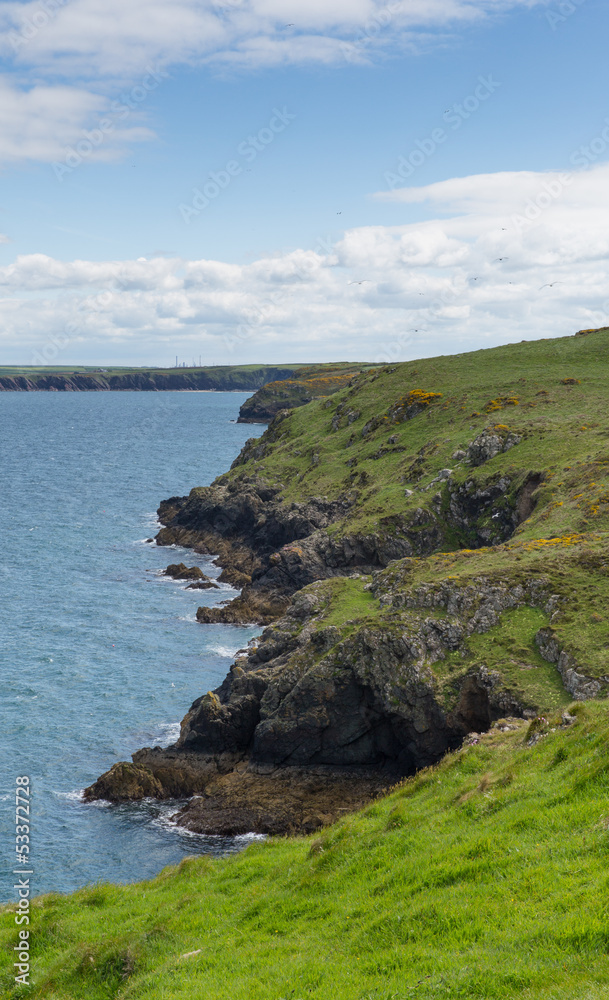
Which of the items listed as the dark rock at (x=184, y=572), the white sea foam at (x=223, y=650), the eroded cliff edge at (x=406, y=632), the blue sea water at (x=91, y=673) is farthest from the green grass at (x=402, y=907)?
the dark rock at (x=184, y=572)

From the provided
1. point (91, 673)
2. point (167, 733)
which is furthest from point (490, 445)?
point (91, 673)

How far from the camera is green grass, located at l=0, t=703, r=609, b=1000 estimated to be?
38.6 ft

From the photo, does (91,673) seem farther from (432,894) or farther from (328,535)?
(432,894)

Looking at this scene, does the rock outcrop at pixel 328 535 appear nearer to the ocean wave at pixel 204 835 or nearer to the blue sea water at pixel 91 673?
the blue sea water at pixel 91 673

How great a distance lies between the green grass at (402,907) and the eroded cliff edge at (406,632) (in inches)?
521

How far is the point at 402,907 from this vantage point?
586 inches

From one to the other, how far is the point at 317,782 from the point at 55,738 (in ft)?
64.2

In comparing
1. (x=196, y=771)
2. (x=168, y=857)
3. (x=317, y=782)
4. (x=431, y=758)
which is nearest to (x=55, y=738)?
(x=196, y=771)

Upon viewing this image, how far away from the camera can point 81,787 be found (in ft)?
139

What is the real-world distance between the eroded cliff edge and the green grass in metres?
13.2

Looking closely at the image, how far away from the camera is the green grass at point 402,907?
11.8 metres

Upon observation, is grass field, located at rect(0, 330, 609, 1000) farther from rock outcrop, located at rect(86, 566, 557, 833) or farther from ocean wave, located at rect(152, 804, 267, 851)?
ocean wave, located at rect(152, 804, 267, 851)

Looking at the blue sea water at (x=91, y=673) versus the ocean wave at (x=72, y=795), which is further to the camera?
the ocean wave at (x=72, y=795)

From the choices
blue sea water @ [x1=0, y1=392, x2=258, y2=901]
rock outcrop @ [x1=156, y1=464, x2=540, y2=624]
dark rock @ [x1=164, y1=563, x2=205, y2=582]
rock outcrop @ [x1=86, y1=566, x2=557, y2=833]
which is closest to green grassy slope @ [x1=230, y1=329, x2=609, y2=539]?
rock outcrop @ [x1=156, y1=464, x2=540, y2=624]
